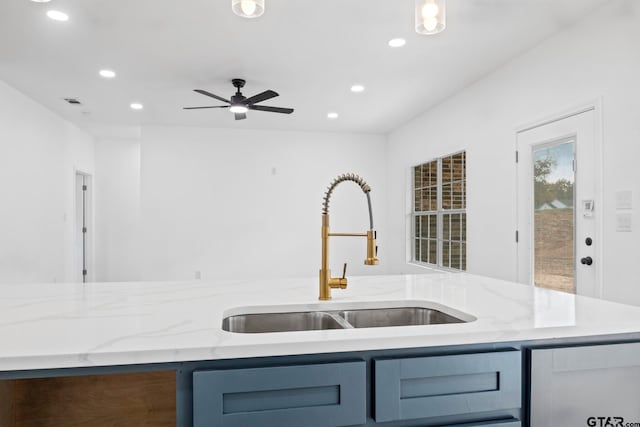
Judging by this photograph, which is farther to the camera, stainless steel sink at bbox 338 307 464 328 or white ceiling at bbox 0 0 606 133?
white ceiling at bbox 0 0 606 133

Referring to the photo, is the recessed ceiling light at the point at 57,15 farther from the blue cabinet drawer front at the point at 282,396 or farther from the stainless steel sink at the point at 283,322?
the blue cabinet drawer front at the point at 282,396

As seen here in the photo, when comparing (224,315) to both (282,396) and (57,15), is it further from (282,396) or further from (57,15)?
(57,15)

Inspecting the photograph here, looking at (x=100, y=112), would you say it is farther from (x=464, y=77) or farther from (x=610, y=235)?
(x=610, y=235)

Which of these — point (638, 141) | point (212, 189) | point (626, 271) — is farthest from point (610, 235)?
point (212, 189)

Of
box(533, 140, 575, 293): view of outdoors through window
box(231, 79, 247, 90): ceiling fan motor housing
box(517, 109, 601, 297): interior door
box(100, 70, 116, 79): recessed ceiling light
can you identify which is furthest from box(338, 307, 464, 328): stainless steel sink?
box(100, 70, 116, 79): recessed ceiling light

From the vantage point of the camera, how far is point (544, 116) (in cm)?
343

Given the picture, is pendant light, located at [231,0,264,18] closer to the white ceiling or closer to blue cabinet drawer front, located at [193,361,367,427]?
blue cabinet drawer front, located at [193,361,367,427]

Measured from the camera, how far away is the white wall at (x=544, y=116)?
270cm

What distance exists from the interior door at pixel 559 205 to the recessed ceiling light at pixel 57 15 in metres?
3.62

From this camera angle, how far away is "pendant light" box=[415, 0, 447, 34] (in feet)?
4.72

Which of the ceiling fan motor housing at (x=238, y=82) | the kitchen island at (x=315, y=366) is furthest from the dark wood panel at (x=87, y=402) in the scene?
the ceiling fan motor housing at (x=238, y=82)

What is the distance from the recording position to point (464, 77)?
427 centimetres

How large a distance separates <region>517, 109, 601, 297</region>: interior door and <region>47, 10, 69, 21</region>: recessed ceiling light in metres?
3.62

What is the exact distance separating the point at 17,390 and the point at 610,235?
10.4ft
